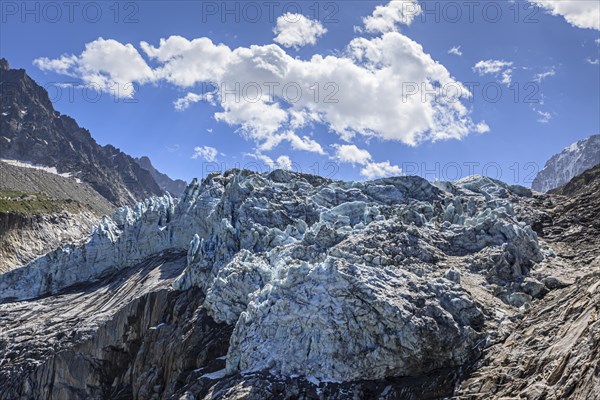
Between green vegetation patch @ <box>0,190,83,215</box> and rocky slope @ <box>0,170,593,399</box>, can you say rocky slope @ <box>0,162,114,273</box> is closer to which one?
green vegetation patch @ <box>0,190,83,215</box>

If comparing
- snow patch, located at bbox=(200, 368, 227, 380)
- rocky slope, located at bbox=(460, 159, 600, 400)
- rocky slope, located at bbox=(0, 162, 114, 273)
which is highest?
rocky slope, located at bbox=(0, 162, 114, 273)

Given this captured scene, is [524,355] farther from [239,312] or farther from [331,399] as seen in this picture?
[239,312]

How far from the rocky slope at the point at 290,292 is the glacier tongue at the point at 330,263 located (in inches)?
6.7

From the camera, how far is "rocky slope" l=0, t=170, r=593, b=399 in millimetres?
41562

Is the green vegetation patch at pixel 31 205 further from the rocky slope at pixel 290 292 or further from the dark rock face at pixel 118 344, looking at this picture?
the dark rock face at pixel 118 344

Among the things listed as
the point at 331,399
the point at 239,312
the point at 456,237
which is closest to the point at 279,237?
the point at 239,312

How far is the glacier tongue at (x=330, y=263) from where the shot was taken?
4212 centimetres

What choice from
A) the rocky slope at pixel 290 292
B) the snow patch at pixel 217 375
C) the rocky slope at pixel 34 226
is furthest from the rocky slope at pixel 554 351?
the rocky slope at pixel 34 226

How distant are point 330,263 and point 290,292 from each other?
4584mm

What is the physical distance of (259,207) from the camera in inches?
2889

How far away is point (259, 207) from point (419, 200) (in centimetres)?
2533

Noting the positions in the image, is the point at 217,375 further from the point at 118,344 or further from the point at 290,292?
the point at 118,344

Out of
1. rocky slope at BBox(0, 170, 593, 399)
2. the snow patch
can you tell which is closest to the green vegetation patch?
rocky slope at BBox(0, 170, 593, 399)

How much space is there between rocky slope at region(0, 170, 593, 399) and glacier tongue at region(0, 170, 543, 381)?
6.7 inches
